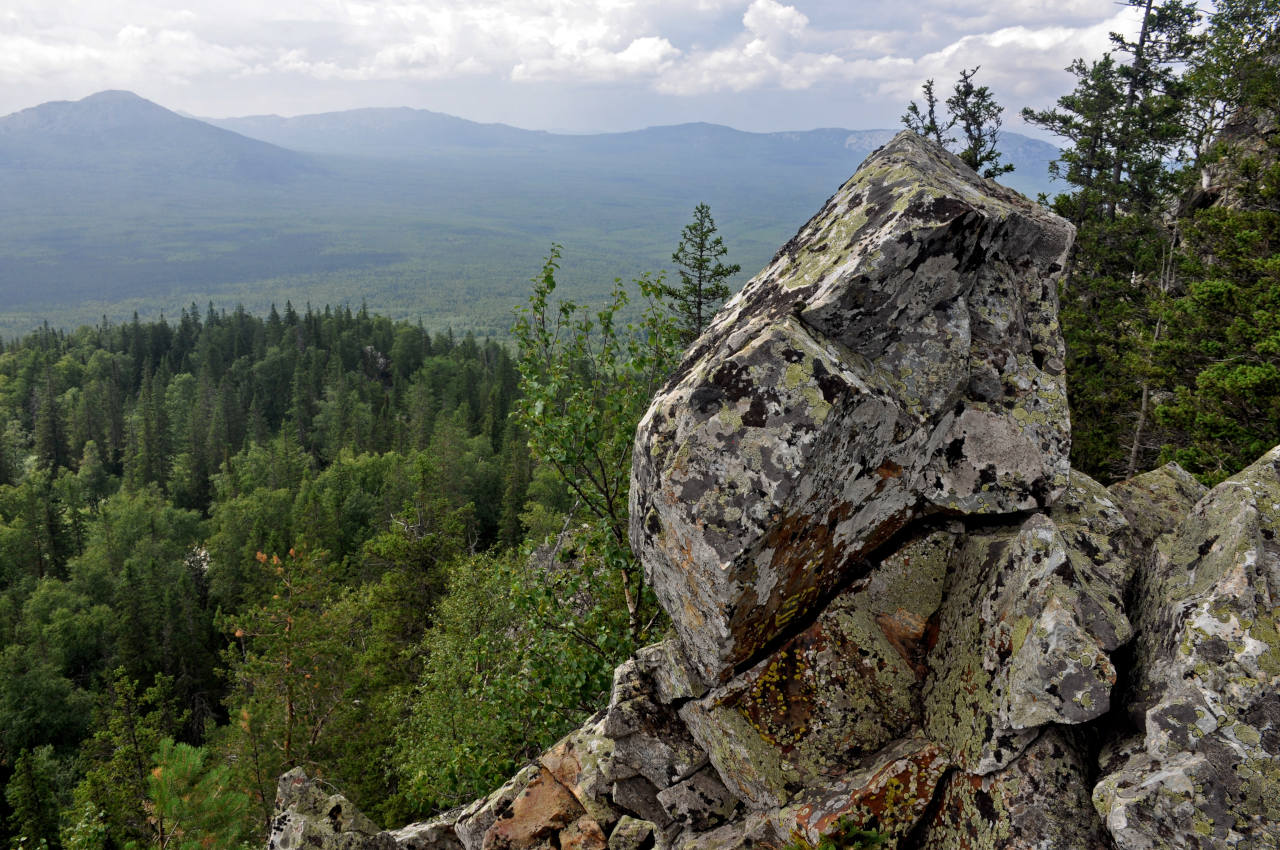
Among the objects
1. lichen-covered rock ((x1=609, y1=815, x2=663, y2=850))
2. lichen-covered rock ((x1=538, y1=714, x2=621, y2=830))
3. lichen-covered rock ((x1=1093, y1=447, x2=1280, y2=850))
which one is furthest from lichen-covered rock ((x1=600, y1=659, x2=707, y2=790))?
lichen-covered rock ((x1=1093, y1=447, x2=1280, y2=850))

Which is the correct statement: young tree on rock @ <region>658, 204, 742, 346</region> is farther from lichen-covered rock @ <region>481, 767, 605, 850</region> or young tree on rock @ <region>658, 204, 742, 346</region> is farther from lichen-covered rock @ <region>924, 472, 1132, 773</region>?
lichen-covered rock @ <region>924, 472, 1132, 773</region>

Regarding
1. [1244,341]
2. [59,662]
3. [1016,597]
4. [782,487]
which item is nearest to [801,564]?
[782,487]

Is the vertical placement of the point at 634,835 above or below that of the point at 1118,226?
below

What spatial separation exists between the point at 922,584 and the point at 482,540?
71.0m

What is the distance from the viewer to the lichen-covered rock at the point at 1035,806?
226 inches

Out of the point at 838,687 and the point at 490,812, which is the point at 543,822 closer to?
the point at 490,812

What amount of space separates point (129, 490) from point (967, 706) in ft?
367

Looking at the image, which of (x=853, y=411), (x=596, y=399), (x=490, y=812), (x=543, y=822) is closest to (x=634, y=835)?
(x=543, y=822)

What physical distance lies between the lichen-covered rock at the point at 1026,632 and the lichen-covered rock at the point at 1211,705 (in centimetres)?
41

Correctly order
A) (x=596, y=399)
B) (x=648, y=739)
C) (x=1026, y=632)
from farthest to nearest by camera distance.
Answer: (x=596, y=399) < (x=648, y=739) < (x=1026, y=632)

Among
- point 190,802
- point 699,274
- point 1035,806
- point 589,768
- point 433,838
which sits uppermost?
point 699,274

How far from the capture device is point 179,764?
1568 centimetres

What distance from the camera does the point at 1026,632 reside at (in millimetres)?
6156

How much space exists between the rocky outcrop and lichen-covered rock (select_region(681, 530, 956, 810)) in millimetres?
25
